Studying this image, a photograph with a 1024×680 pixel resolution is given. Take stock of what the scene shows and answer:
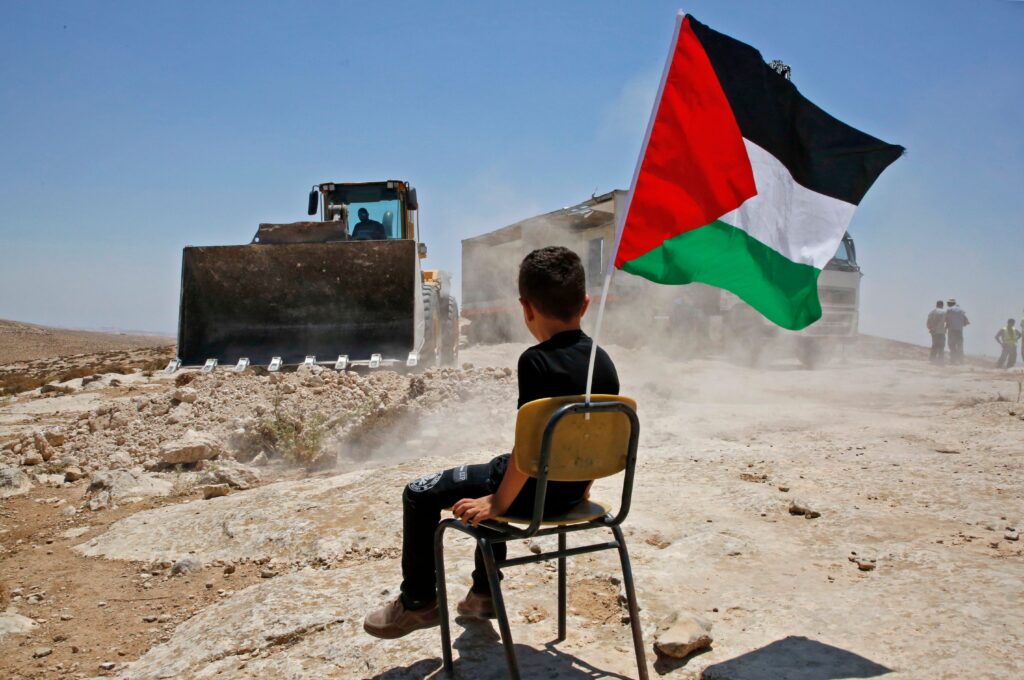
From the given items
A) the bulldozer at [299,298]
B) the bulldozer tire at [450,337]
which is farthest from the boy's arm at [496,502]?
the bulldozer tire at [450,337]

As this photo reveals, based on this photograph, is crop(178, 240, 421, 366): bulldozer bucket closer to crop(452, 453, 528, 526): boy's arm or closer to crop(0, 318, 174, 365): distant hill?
crop(452, 453, 528, 526): boy's arm

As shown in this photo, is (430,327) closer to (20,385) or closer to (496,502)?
(20,385)

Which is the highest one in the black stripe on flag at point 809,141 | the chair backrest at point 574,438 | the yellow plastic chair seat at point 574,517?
the black stripe on flag at point 809,141

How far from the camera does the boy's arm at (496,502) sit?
6.84 feet

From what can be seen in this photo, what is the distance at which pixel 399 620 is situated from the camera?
243 cm

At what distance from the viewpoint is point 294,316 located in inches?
408

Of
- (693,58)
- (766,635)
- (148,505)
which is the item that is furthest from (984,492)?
(148,505)

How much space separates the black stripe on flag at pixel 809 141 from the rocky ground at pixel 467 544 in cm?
156

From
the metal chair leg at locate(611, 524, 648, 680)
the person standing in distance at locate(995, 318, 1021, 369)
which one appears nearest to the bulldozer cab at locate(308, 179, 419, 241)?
the metal chair leg at locate(611, 524, 648, 680)

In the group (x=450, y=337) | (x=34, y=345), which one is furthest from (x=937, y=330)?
(x=34, y=345)

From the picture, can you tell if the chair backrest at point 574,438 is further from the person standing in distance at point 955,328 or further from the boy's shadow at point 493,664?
the person standing in distance at point 955,328

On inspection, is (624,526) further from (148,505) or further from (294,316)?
(294,316)

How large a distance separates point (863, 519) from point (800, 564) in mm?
793

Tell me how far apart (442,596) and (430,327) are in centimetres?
939
